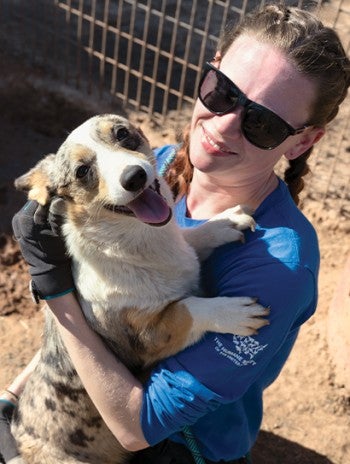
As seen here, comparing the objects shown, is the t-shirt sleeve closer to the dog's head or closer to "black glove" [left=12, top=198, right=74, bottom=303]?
the dog's head

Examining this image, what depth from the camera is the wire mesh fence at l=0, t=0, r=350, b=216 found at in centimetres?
638

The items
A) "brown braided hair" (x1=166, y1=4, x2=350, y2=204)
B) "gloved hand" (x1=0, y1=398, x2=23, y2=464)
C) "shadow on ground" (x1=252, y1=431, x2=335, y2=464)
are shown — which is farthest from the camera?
"shadow on ground" (x1=252, y1=431, x2=335, y2=464)

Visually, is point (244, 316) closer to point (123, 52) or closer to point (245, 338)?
point (245, 338)

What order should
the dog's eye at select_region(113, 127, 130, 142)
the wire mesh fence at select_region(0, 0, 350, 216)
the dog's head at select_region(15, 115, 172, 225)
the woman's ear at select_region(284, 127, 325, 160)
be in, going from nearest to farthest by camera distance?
the dog's head at select_region(15, 115, 172, 225) → the woman's ear at select_region(284, 127, 325, 160) → the dog's eye at select_region(113, 127, 130, 142) → the wire mesh fence at select_region(0, 0, 350, 216)

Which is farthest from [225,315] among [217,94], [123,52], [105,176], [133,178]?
[123,52]

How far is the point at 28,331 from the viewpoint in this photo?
5.13 m

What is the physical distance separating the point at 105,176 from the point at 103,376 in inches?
32.2

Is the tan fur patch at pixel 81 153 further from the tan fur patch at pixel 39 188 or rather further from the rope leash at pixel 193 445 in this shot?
the rope leash at pixel 193 445

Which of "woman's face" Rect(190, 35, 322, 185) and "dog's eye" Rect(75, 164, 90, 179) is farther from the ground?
"woman's face" Rect(190, 35, 322, 185)

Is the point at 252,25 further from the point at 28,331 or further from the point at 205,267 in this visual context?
the point at 28,331

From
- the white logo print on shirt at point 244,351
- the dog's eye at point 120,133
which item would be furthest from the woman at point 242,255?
the dog's eye at point 120,133

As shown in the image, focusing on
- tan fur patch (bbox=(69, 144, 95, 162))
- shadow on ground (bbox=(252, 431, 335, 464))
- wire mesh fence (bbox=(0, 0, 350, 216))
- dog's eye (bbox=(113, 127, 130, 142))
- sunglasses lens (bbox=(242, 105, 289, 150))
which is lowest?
shadow on ground (bbox=(252, 431, 335, 464))

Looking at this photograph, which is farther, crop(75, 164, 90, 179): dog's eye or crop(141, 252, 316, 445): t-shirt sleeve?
crop(75, 164, 90, 179): dog's eye

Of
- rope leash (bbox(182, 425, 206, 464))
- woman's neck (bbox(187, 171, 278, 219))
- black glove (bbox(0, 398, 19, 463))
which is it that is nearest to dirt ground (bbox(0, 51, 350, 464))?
black glove (bbox(0, 398, 19, 463))
